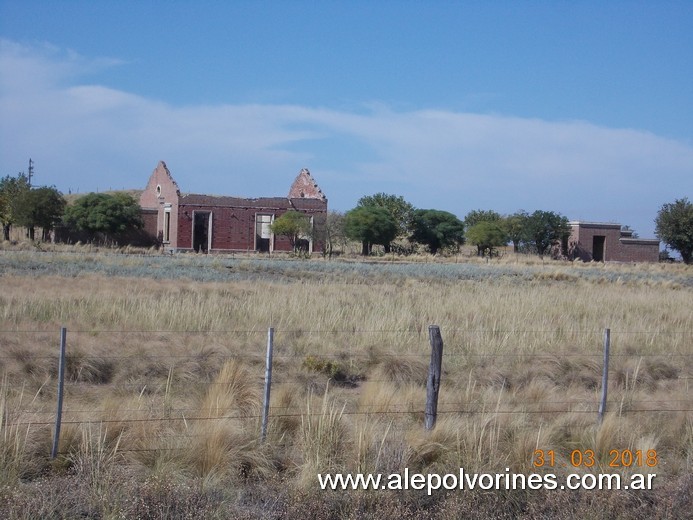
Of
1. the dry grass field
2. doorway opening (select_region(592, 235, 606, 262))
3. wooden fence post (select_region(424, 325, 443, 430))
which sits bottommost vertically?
the dry grass field

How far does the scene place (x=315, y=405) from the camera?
991cm

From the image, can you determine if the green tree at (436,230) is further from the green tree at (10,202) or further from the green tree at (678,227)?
the green tree at (10,202)

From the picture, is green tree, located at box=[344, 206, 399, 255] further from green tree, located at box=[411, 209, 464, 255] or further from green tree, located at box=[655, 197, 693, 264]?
green tree, located at box=[655, 197, 693, 264]

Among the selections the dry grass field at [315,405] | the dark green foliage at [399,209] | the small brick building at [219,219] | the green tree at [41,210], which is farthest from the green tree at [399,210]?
the dry grass field at [315,405]

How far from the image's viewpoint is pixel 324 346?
14.0m

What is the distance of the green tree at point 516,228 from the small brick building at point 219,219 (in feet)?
82.7

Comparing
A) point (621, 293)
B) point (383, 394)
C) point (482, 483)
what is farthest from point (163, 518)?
point (621, 293)

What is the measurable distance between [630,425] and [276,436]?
Result: 4662 millimetres

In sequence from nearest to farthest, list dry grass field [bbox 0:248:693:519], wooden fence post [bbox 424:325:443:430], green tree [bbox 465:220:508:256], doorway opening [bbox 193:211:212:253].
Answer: dry grass field [bbox 0:248:693:519] → wooden fence post [bbox 424:325:443:430] → doorway opening [bbox 193:211:212:253] → green tree [bbox 465:220:508:256]

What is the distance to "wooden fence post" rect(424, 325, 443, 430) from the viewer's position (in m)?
8.48

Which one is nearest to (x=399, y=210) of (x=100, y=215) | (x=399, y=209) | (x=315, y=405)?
(x=399, y=209)

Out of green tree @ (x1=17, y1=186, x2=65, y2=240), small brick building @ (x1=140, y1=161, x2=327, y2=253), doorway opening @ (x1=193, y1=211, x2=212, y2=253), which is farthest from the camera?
doorway opening @ (x1=193, y1=211, x2=212, y2=253)

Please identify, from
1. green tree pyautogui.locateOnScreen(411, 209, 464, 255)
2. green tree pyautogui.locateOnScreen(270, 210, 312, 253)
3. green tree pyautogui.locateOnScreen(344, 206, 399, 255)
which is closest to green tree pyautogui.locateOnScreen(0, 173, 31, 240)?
green tree pyautogui.locateOnScreen(270, 210, 312, 253)

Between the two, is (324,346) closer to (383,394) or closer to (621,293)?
(383,394)
